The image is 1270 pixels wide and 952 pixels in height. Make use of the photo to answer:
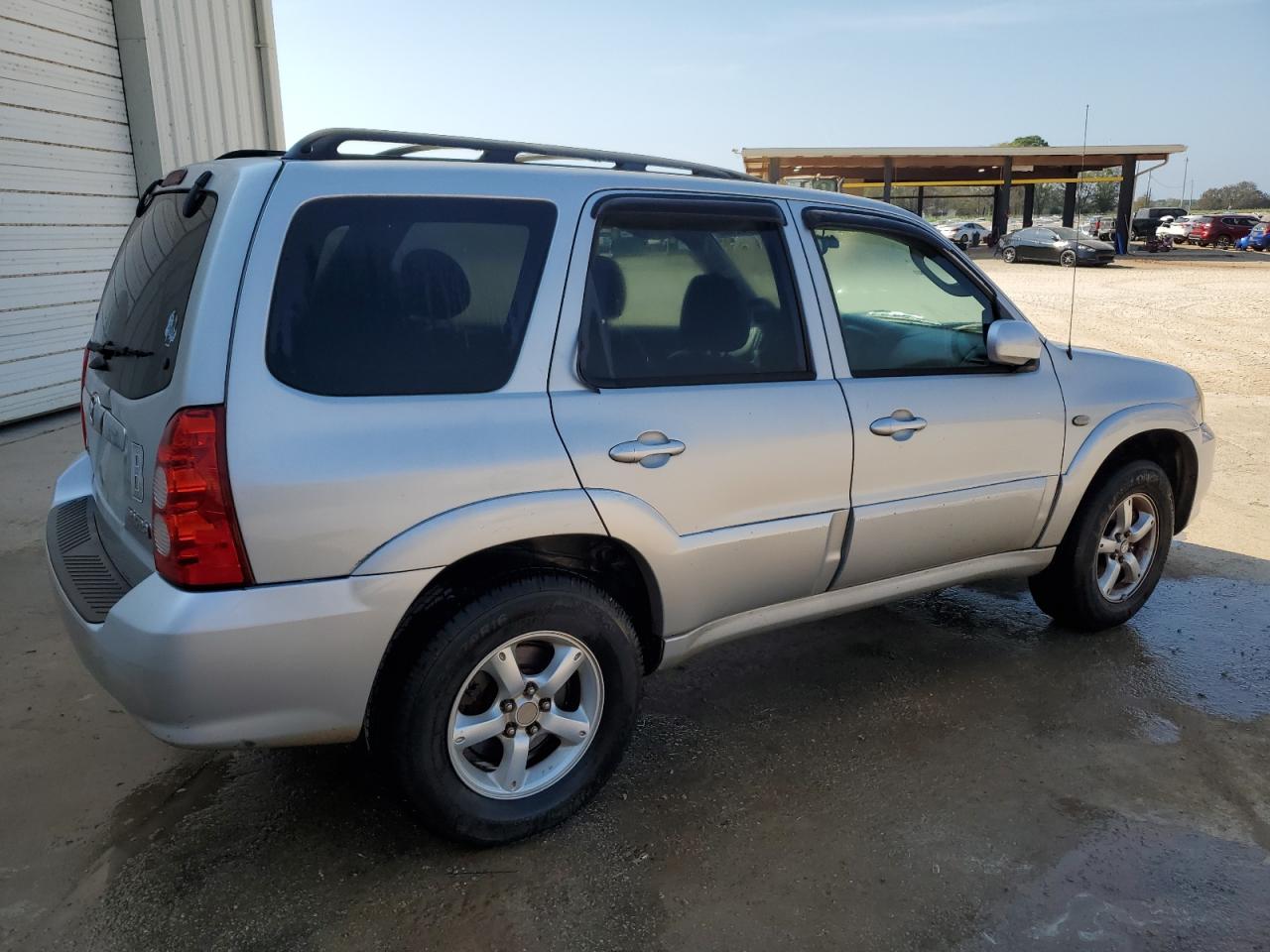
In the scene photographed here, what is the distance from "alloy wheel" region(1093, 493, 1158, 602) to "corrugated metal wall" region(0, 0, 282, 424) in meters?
7.76

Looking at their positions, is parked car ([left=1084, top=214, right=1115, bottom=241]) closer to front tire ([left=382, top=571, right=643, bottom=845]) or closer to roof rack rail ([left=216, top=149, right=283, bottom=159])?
front tire ([left=382, top=571, right=643, bottom=845])

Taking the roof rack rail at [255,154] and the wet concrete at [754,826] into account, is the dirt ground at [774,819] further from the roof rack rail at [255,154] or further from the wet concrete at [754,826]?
the roof rack rail at [255,154]

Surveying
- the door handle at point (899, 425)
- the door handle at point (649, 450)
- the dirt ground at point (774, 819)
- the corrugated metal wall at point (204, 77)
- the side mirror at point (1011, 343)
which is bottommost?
the dirt ground at point (774, 819)

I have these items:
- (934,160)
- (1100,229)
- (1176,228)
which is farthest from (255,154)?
(1176,228)

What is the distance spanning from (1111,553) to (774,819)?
6.95 ft

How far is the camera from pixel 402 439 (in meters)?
2.33

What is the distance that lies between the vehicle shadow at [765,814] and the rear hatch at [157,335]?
878mm

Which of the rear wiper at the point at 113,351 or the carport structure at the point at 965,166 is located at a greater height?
the carport structure at the point at 965,166

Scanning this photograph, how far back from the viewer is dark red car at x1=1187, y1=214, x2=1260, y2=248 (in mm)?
39188

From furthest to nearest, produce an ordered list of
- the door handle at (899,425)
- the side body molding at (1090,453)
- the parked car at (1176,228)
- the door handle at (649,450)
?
the parked car at (1176,228) → the side body molding at (1090,453) → the door handle at (899,425) → the door handle at (649,450)

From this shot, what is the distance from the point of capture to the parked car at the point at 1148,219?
3762 cm

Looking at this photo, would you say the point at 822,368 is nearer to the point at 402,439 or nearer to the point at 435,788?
the point at 402,439

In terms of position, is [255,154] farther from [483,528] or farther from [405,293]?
[483,528]

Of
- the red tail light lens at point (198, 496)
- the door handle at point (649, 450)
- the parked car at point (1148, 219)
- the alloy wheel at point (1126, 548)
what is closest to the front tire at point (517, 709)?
the door handle at point (649, 450)
